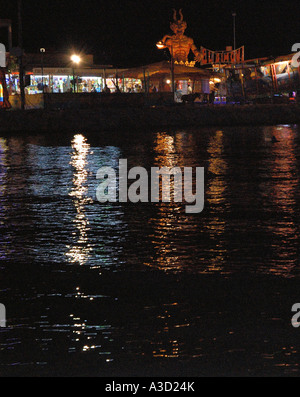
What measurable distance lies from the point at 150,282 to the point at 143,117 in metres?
30.1

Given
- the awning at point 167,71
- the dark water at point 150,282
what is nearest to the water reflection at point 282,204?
the dark water at point 150,282

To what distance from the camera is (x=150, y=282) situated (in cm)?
658

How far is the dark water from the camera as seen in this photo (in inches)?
189

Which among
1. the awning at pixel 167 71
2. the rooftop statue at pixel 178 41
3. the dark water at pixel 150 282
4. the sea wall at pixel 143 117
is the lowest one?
the dark water at pixel 150 282

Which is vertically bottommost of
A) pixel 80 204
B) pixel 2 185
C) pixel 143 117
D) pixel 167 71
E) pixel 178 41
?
pixel 80 204

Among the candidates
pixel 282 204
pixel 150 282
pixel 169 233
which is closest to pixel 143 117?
pixel 282 204

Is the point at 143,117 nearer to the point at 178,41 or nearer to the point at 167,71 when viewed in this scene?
the point at 167,71

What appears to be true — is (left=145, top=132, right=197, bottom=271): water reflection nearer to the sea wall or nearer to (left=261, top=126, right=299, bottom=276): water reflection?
(left=261, top=126, right=299, bottom=276): water reflection

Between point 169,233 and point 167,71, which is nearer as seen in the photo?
point 169,233

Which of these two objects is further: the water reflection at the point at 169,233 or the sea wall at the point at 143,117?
the sea wall at the point at 143,117

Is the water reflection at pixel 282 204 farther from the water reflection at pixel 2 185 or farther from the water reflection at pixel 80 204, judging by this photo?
the water reflection at pixel 2 185

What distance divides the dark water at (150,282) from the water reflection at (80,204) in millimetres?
30

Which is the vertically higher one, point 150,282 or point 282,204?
point 282,204

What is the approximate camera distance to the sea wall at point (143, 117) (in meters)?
33.5
